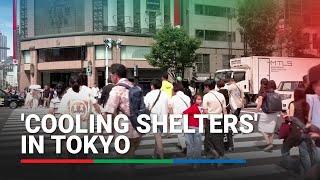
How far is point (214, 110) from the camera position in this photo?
841cm

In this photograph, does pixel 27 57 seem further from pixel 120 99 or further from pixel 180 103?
pixel 120 99

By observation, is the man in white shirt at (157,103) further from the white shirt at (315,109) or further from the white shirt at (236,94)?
the white shirt at (315,109)

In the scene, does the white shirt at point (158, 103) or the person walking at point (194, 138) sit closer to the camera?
the person walking at point (194, 138)

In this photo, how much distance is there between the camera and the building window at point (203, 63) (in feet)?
171

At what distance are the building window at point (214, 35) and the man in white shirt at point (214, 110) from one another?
44.3 metres

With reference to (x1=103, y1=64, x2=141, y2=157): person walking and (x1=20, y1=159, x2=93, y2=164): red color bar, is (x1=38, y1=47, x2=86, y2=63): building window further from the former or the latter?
(x1=103, y1=64, x2=141, y2=157): person walking

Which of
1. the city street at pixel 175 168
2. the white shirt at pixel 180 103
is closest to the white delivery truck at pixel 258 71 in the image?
the city street at pixel 175 168

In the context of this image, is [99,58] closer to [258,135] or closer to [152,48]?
[152,48]

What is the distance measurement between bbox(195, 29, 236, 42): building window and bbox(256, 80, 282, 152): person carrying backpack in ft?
139

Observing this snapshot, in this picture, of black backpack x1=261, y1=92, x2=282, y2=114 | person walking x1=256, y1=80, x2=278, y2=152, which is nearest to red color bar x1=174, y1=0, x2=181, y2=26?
person walking x1=256, y1=80, x2=278, y2=152

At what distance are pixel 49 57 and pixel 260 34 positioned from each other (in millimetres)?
18051

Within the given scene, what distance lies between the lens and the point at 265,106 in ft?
33.4

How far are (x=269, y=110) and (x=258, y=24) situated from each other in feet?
95.1

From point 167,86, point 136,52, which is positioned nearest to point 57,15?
point 167,86
